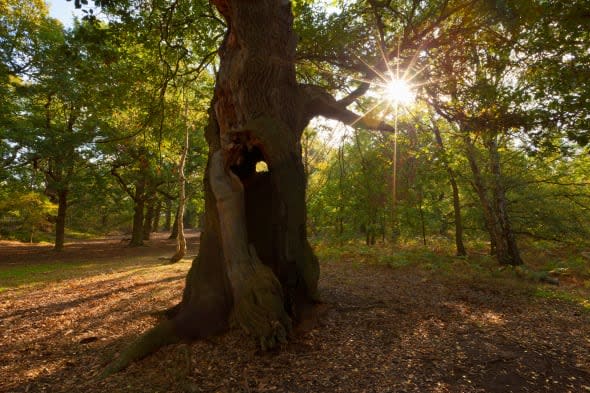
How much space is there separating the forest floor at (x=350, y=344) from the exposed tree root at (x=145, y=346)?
0.33 feet

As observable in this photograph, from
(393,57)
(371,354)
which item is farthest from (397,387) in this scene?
(393,57)

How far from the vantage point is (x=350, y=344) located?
4.27 meters

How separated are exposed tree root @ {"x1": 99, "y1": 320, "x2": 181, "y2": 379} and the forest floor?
0.10 meters

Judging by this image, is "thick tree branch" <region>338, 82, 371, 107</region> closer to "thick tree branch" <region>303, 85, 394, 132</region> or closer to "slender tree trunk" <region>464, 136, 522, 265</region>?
"thick tree branch" <region>303, 85, 394, 132</region>

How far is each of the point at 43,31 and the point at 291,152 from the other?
56.8 ft

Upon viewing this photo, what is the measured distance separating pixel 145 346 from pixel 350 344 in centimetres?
280

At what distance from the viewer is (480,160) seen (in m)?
12.3

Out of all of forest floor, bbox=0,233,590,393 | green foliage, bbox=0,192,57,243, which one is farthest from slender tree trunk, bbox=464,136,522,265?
green foliage, bbox=0,192,57,243

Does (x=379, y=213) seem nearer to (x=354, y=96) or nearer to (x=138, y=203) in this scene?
(x=354, y=96)

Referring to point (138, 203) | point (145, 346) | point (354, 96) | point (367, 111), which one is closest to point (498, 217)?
point (367, 111)

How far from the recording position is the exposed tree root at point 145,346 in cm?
396

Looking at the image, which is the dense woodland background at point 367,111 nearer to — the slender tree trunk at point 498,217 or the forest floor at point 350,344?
the slender tree trunk at point 498,217

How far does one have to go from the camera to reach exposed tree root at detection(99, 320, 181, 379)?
13.0 feet

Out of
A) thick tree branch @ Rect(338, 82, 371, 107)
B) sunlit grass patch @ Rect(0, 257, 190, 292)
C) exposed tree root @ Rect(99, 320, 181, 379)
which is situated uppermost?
thick tree branch @ Rect(338, 82, 371, 107)
